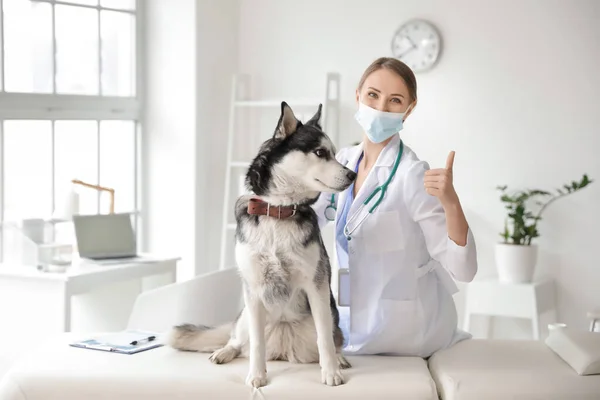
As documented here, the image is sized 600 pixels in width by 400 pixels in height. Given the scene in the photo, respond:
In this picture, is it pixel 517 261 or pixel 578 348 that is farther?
pixel 517 261

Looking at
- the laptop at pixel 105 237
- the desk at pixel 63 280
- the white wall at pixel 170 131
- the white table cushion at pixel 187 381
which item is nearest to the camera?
the white table cushion at pixel 187 381

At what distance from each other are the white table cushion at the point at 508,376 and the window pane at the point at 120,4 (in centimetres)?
286

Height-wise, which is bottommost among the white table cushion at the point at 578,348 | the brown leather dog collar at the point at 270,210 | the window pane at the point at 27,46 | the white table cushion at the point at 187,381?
the white table cushion at the point at 187,381

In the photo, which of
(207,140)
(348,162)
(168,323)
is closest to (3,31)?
(207,140)

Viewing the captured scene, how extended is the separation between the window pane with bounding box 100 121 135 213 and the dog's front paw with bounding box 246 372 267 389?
2.61m

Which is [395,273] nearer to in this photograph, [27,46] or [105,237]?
[105,237]

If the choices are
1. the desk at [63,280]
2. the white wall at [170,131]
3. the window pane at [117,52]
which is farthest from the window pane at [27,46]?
the desk at [63,280]

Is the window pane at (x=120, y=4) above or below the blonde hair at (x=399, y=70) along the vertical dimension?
above

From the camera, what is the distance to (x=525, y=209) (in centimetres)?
414

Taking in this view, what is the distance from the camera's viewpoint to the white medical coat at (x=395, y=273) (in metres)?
2.05

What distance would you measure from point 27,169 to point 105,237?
1.88 ft

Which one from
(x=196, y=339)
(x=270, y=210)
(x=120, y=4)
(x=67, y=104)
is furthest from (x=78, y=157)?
Answer: (x=270, y=210)

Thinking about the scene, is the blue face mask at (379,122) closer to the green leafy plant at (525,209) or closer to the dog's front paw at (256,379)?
the dog's front paw at (256,379)

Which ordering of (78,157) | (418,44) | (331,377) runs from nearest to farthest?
1. (331,377)
2. (78,157)
3. (418,44)
